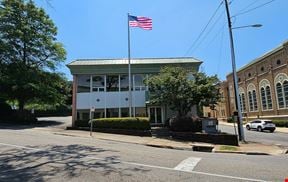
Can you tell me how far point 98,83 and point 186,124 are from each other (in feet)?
40.7

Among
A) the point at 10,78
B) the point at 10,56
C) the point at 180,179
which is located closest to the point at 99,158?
the point at 180,179

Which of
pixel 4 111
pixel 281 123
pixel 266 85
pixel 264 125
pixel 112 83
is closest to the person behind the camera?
pixel 112 83

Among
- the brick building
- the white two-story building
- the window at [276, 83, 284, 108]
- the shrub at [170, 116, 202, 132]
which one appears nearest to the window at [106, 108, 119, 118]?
the white two-story building

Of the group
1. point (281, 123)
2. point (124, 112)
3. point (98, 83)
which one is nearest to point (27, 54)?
point (98, 83)

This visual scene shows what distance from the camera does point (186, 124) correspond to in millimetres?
25141

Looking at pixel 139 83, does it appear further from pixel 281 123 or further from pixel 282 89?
pixel 282 89

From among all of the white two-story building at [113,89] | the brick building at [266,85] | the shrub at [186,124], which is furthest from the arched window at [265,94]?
the shrub at [186,124]

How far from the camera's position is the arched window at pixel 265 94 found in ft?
167

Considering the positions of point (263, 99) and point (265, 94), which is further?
point (263, 99)

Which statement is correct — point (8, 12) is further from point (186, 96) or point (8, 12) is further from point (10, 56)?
point (186, 96)

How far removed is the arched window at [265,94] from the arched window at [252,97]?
283cm

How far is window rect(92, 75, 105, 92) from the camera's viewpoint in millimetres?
32938

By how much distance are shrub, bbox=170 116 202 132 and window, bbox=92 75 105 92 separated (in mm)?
10837

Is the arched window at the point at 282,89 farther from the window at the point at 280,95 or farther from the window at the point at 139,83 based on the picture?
the window at the point at 139,83
